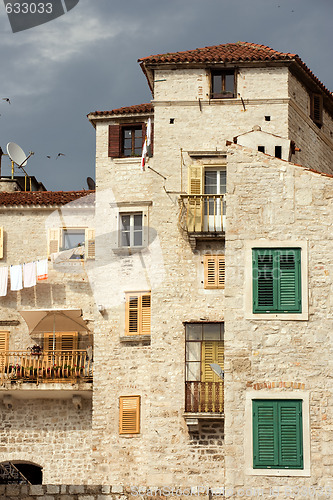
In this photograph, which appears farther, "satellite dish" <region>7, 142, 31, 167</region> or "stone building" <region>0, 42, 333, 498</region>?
"satellite dish" <region>7, 142, 31, 167</region>

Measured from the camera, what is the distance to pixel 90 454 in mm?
37094

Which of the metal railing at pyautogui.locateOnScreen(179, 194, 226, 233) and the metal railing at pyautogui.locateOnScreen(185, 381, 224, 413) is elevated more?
the metal railing at pyautogui.locateOnScreen(179, 194, 226, 233)

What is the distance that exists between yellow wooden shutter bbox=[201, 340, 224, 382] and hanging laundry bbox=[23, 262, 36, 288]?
7.45m

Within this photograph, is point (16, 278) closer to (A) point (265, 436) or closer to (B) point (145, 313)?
(B) point (145, 313)

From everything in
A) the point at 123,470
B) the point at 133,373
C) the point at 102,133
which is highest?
the point at 102,133

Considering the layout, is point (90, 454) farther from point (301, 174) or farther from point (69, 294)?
point (301, 174)

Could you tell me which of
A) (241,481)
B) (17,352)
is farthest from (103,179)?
(241,481)

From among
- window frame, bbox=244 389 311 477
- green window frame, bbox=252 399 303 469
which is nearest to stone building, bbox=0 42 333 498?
window frame, bbox=244 389 311 477

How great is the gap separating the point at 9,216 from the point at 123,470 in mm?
10530

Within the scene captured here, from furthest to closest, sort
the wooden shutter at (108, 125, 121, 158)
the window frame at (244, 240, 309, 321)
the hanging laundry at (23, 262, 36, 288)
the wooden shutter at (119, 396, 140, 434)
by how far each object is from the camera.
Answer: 1. the hanging laundry at (23, 262, 36, 288)
2. the wooden shutter at (108, 125, 121, 158)
3. the wooden shutter at (119, 396, 140, 434)
4. the window frame at (244, 240, 309, 321)

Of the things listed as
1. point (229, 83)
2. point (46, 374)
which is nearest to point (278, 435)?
point (46, 374)

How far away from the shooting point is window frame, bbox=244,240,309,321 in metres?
22.7

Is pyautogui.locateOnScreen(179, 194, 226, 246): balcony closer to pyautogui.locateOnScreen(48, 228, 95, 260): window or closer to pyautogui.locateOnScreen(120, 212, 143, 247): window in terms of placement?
pyautogui.locateOnScreen(120, 212, 143, 247): window

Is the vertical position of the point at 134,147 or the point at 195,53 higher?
the point at 195,53
